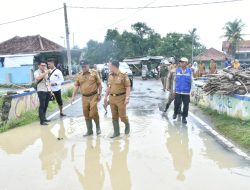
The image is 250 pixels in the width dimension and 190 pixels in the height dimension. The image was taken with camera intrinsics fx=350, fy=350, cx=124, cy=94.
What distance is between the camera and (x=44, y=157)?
21.4ft

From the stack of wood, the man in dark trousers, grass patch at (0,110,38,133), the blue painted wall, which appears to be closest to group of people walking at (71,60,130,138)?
the man in dark trousers

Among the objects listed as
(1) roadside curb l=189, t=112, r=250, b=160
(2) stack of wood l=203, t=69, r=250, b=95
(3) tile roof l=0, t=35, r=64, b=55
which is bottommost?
(1) roadside curb l=189, t=112, r=250, b=160

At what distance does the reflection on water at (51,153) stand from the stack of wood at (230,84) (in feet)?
14.8

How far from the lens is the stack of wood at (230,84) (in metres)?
9.25

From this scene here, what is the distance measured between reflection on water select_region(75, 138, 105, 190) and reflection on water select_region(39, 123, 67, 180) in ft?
1.39

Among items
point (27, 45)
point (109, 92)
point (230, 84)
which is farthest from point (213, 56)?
point (109, 92)

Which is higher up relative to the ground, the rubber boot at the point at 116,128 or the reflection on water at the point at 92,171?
the rubber boot at the point at 116,128

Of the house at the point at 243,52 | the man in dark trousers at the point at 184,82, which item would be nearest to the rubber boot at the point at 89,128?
the man in dark trousers at the point at 184,82

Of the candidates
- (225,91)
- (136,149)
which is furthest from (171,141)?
(225,91)

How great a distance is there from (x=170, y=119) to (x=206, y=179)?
4863 millimetres

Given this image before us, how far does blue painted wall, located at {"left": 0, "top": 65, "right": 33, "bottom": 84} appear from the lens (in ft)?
94.3

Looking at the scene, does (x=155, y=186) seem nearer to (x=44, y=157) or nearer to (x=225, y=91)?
(x=44, y=157)

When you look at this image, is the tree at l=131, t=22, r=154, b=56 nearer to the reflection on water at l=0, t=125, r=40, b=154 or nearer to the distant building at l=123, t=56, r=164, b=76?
the distant building at l=123, t=56, r=164, b=76

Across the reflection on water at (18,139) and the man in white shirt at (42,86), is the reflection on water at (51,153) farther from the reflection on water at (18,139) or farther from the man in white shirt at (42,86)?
the man in white shirt at (42,86)
